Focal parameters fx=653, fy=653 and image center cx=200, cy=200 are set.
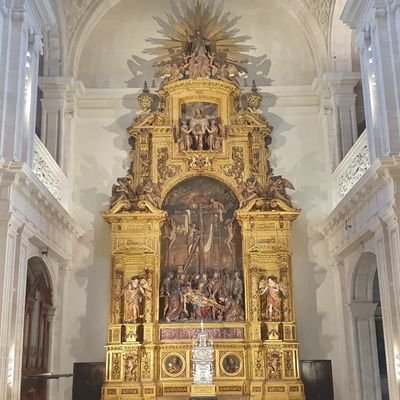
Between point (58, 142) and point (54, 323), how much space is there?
5001 mm

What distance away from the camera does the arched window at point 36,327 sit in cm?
1500

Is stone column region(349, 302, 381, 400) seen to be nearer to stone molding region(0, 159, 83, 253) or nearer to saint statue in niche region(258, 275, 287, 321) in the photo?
saint statue in niche region(258, 275, 287, 321)

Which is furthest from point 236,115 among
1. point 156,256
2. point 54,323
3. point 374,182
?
point 54,323

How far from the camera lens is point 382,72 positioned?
13.3 meters

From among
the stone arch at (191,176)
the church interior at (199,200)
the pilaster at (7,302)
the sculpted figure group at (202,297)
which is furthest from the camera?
the stone arch at (191,176)

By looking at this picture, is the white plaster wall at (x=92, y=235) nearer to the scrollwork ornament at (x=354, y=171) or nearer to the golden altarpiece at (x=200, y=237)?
the golden altarpiece at (x=200, y=237)

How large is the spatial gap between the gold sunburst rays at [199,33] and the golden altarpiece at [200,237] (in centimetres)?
4

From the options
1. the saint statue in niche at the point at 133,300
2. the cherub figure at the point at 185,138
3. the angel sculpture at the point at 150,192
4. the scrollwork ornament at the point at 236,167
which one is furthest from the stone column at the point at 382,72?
the saint statue in niche at the point at 133,300

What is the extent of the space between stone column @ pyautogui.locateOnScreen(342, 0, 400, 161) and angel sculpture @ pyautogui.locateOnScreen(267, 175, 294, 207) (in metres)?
4.12

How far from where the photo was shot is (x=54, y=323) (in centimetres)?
1681

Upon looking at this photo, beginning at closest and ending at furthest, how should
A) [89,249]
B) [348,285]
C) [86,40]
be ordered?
[348,285], [89,249], [86,40]

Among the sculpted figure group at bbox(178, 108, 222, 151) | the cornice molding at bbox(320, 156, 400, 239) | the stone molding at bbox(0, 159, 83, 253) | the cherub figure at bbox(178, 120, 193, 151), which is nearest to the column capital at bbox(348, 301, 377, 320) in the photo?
the cornice molding at bbox(320, 156, 400, 239)

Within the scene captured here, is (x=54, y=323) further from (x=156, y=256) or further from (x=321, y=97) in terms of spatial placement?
(x=321, y=97)

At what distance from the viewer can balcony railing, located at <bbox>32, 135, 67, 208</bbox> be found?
50.5ft
